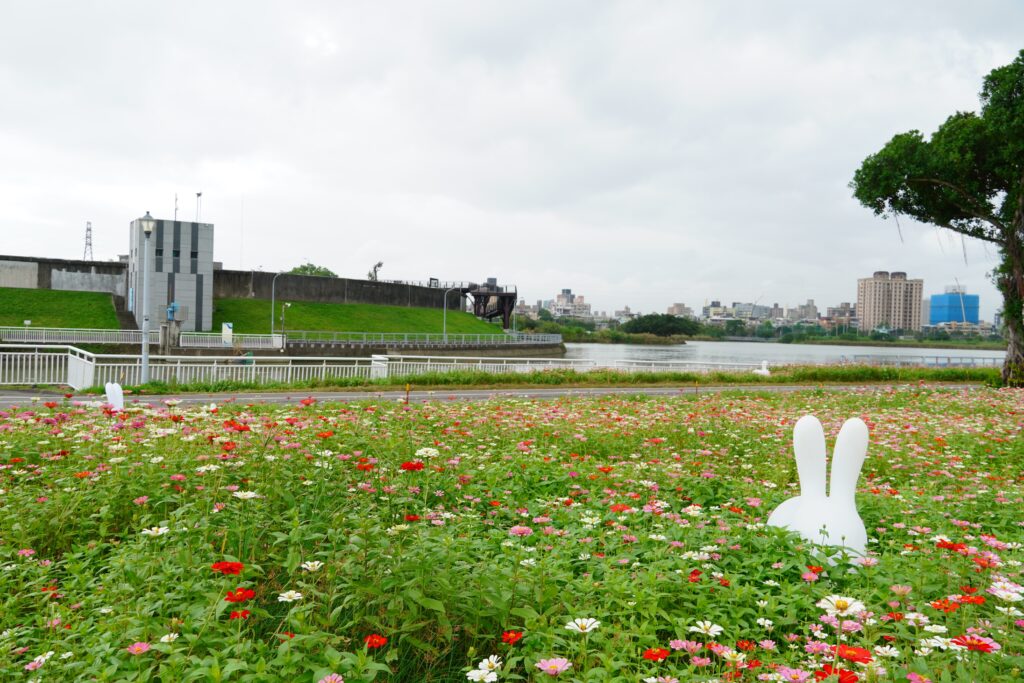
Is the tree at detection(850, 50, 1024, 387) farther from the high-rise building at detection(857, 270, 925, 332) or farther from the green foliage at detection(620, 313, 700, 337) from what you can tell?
the high-rise building at detection(857, 270, 925, 332)

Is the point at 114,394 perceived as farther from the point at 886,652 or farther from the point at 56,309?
the point at 56,309

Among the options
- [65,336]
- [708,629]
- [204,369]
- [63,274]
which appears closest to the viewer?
[708,629]

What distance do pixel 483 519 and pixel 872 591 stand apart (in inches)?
107

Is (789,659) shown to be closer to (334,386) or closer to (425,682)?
(425,682)

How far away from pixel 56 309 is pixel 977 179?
60.6m

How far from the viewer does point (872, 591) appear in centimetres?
339

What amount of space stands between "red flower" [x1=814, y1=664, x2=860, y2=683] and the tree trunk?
2525cm

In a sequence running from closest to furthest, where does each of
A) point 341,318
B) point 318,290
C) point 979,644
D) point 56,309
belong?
point 979,644 < point 56,309 < point 341,318 < point 318,290

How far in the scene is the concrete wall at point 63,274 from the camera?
183ft

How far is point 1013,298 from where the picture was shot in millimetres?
23047

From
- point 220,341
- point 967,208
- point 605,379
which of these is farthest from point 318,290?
point 967,208

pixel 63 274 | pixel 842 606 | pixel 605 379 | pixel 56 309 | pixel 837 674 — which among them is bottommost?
pixel 605 379

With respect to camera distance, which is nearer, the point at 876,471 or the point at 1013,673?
the point at 1013,673

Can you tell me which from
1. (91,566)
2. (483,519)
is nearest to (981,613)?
(483,519)
